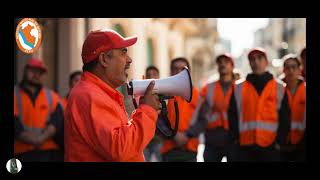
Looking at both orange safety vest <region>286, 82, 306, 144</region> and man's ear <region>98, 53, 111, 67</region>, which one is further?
orange safety vest <region>286, 82, 306, 144</region>

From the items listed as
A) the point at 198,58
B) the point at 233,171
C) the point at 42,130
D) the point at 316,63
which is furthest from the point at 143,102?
the point at 198,58

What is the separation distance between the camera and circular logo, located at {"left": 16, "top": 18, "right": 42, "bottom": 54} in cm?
A: 426

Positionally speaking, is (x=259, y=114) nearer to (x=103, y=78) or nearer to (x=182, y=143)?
(x=182, y=143)

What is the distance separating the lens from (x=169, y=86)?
3789mm

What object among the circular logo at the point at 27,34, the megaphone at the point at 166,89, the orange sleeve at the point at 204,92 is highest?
the circular logo at the point at 27,34

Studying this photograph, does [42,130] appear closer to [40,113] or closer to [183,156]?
[40,113]

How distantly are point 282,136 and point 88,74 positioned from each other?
3.84 metres

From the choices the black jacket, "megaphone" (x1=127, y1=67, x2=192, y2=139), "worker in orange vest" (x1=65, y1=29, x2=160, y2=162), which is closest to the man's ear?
"worker in orange vest" (x1=65, y1=29, x2=160, y2=162)

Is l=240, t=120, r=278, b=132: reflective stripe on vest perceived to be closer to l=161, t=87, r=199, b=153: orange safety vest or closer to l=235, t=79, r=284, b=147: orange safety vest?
l=235, t=79, r=284, b=147: orange safety vest

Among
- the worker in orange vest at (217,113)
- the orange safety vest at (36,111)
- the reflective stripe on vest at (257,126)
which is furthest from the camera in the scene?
the worker in orange vest at (217,113)

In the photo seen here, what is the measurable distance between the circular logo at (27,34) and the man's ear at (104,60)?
2.62 ft

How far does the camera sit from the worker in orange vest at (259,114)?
23.0 ft

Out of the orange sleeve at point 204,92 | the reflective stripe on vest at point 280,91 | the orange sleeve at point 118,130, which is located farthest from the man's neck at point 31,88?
the orange sleeve at point 118,130

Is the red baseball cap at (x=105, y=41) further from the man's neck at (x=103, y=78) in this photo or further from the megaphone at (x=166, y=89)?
the megaphone at (x=166, y=89)
